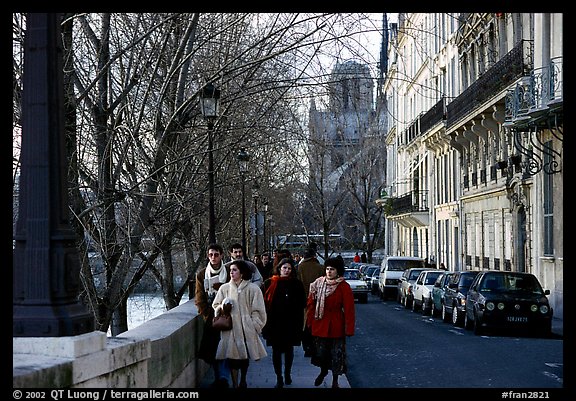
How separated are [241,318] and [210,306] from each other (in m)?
0.57

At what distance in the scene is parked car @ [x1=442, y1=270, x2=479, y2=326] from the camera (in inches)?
1099

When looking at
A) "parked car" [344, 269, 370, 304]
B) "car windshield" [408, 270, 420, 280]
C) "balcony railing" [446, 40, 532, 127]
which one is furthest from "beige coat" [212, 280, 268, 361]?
"parked car" [344, 269, 370, 304]

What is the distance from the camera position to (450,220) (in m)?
54.6

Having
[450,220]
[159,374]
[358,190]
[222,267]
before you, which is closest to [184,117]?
[222,267]

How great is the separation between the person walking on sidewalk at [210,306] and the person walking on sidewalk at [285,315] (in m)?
0.98

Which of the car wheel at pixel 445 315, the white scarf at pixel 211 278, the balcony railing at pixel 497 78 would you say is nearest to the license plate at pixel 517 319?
the car wheel at pixel 445 315

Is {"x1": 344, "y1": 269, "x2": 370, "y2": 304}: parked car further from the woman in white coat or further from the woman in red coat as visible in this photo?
the woman in white coat

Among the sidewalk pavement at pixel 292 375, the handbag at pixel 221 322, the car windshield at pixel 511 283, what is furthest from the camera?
the car windshield at pixel 511 283

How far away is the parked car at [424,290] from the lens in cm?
3497

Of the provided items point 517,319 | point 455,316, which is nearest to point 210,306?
point 517,319

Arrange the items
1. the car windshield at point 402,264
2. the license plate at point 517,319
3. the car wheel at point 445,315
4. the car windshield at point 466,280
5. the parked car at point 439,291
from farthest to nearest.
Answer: the car windshield at point 402,264, the parked car at point 439,291, the car wheel at point 445,315, the car windshield at point 466,280, the license plate at point 517,319

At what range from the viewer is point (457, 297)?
28.2 meters

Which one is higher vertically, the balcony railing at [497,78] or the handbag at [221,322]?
the balcony railing at [497,78]

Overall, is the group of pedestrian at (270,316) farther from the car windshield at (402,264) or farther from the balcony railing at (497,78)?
the car windshield at (402,264)
